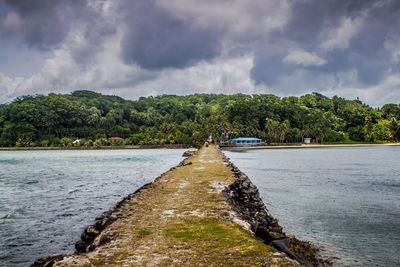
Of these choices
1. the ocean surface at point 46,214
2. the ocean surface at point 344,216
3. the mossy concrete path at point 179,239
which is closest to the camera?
the mossy concrete path at point 179,239

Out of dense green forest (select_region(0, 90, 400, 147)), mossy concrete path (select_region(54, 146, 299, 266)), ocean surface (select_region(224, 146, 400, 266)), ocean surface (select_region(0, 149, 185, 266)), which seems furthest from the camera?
dense green forest (select_region(0, 90, 400, 147))

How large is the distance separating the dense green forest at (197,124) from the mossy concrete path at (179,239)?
297 feet

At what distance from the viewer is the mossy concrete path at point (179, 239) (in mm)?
3822

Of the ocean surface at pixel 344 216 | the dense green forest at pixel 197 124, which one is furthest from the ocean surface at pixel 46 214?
the dense green forest at pixel 197 124

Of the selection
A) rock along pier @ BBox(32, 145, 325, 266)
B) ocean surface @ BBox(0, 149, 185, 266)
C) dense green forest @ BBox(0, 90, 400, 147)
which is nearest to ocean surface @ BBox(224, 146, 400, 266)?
rock along pier @ BBox(32, 145, 325, 266)

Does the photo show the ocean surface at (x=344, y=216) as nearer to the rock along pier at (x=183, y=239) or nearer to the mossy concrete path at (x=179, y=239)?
the rock along pier at (x=183, y=239)

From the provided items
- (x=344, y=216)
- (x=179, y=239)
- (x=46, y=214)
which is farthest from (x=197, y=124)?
(x=179, y=239)

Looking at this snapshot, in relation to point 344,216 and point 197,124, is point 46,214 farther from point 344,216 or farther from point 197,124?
point 197,124

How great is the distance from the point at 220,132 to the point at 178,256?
99.6 m

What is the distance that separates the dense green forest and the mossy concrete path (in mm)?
90583

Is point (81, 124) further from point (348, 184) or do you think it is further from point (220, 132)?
point (348, 184)

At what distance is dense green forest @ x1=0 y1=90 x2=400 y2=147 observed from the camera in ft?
348

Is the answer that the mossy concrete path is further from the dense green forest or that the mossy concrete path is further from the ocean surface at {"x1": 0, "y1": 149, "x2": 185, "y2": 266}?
the dense green forest

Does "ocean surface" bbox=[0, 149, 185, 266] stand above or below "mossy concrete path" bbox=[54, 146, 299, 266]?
below
